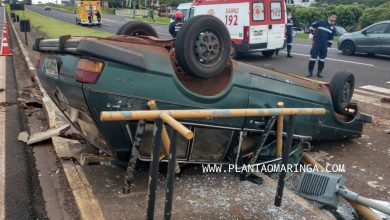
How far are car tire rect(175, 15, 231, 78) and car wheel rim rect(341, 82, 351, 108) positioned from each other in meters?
1.77

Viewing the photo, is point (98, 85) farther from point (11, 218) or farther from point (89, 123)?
point (11, 218)

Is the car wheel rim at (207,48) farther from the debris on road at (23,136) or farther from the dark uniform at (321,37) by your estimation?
the dark uniform at (321,37)

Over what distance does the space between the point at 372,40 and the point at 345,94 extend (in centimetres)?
1101

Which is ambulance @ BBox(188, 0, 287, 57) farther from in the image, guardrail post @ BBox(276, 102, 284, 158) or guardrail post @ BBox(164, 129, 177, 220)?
guardrail post @ BBox(164, 129, 177, 220)

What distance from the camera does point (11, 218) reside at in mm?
3236

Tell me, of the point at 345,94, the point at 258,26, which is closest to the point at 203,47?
the point at 345,94

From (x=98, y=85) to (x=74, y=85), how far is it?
0.25m

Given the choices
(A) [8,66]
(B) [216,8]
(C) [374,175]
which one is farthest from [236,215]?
(B) [216,8]

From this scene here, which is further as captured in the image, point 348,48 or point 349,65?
point 348,48

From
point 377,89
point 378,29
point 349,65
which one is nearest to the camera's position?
point 377,89

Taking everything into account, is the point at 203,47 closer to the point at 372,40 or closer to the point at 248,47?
the point at 248,47

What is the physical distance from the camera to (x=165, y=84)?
3.18 metres

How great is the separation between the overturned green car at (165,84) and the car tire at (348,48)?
1235 cm

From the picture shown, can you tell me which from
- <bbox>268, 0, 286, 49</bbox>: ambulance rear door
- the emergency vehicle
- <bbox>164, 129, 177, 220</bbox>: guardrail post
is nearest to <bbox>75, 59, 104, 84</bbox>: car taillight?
<bbox>164, 129, 177, 220</bbox>: guardrail post
